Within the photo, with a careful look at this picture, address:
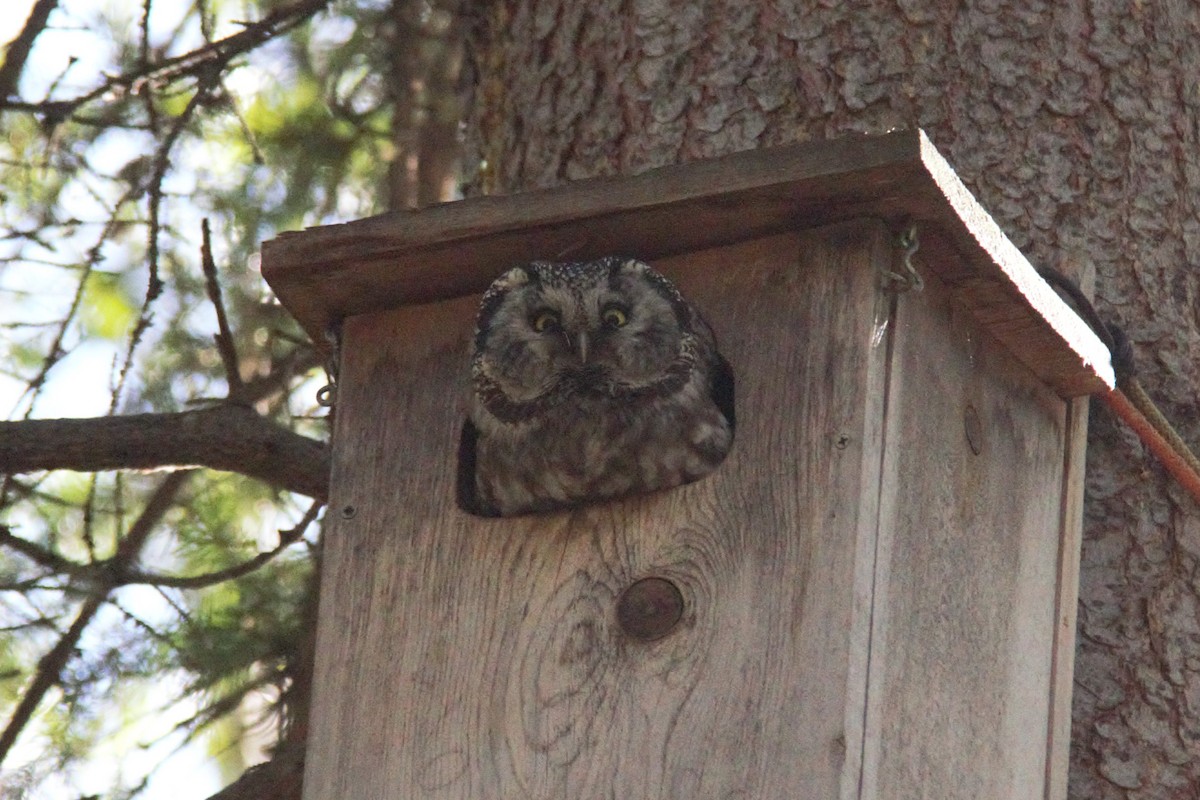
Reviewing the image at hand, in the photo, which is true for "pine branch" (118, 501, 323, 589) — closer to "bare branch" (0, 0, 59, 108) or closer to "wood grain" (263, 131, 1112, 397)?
"wood grain" (263, 131, 1112, 397)

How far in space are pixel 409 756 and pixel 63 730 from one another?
1.64 m

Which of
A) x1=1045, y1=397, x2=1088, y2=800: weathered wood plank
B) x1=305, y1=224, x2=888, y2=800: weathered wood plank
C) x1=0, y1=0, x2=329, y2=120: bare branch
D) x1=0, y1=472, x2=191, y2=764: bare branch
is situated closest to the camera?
x1=305, y1=224, x2=888, y2=800: weathered wood plank

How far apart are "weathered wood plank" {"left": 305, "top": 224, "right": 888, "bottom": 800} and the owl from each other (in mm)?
46

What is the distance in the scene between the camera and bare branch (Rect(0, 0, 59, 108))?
371 centimetres

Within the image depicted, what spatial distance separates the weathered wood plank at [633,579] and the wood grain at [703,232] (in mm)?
76

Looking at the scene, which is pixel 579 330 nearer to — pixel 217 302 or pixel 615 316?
pixel 615 316

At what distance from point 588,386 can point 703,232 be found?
27 cm

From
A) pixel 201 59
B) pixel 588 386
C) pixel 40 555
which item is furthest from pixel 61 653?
pixel 588 386

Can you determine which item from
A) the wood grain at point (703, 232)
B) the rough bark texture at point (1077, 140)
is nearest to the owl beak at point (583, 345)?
the wood grain at point (703, 232)

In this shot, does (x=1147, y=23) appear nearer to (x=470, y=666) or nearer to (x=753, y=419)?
(x=753, y=419)

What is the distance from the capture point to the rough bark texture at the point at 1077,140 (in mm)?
2658

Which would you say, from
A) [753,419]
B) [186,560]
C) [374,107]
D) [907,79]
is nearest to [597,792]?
[753,419]

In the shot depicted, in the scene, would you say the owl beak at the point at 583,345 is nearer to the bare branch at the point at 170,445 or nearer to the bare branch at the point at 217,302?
the bare branch at the point at 217,302

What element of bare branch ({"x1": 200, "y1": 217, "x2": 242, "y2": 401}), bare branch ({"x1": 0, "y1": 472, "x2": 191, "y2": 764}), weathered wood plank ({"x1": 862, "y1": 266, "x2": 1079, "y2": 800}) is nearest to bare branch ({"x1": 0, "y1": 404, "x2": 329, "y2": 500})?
bare branch ({"x1": 200, "y1": 217, "x2": 242, "y2": 401})
